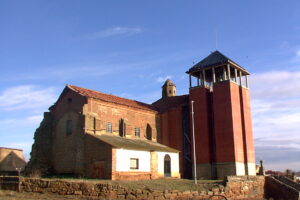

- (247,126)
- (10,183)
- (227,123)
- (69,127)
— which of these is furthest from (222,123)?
(10,183)

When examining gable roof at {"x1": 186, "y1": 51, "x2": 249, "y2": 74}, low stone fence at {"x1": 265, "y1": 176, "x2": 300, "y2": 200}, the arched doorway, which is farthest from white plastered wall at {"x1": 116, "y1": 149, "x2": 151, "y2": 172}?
gable roof at {"x1": 186, "y1": 51, "x2": 249, "y2": 74}

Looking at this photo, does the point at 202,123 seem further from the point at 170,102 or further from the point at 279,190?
the point at 279,190

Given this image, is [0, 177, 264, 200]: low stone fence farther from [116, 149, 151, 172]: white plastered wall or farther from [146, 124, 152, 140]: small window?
[146, 124, 152, 140]: small window

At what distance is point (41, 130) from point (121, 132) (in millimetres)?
9112

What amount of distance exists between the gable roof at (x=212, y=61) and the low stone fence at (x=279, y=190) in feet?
47.3

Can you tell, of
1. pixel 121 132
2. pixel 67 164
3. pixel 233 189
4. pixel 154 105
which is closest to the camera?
pixel 233 189

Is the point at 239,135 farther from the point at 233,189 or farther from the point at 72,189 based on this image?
the point at 72,189

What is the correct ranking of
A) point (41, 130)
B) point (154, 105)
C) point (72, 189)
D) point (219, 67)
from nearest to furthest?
point (72, 189) → point (41, 130) → point (219, 67) → point (154, 105)

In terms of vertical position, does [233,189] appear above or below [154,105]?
below

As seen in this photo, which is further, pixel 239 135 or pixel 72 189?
pixel 239 135

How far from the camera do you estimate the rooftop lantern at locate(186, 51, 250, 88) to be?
42000 mm

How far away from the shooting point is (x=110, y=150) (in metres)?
31.3

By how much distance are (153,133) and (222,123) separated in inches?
373

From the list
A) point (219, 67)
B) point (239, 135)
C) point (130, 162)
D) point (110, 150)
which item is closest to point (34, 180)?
point (110, 150)
